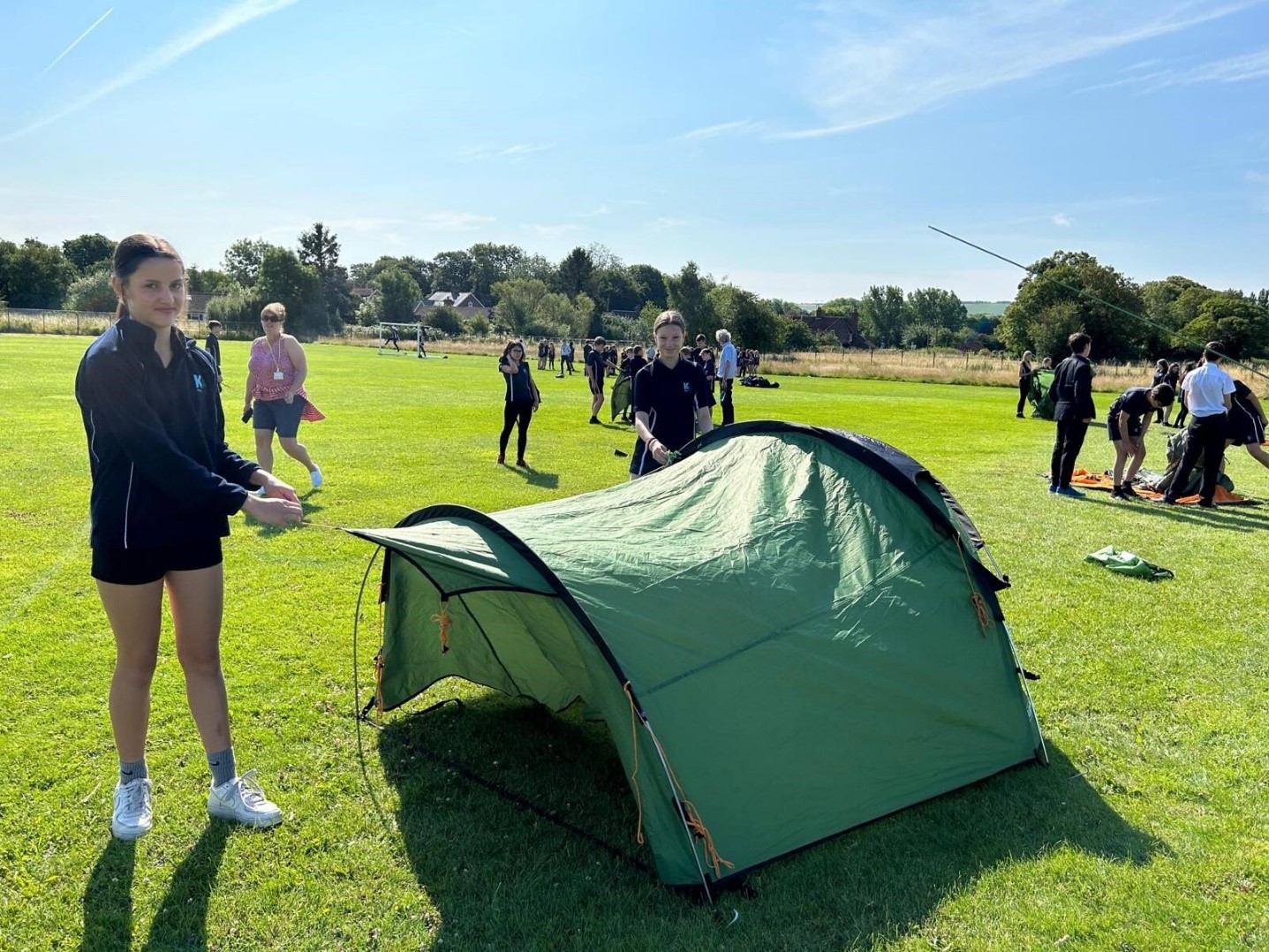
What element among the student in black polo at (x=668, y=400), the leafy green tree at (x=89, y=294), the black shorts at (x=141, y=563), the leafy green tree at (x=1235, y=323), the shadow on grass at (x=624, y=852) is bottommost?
the shadow on grass at (x=624, y=852)

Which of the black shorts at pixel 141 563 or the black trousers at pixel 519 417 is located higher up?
the black shorts at pixel 141 563

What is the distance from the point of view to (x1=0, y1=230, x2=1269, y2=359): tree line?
48.1 meters

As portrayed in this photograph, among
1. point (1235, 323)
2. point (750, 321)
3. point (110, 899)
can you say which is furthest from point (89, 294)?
point (110, 899)

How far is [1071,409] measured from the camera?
11383mm

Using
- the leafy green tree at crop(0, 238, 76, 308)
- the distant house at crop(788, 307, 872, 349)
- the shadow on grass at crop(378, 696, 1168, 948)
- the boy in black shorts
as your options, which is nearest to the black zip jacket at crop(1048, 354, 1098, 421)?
the shadow on grass at crop(378, 696, 1168, 948)

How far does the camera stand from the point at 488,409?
67.9 feet

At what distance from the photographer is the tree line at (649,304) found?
48.1 meters

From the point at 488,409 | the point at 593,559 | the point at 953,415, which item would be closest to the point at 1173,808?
the point at 593,559

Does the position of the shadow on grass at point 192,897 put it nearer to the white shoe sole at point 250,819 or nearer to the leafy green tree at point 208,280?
the white shoe sole at point 250,819

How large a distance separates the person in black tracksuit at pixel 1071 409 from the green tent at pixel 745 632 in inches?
301

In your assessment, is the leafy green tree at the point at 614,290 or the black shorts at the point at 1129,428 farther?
the leafy green tree at the point at 614,290

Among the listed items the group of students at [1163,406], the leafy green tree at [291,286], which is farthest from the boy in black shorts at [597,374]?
the leafy green tree at [291,286]

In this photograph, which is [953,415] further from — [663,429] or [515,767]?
[515,767]

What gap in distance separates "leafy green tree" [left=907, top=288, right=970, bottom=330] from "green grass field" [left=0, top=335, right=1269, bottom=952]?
3854 inches
